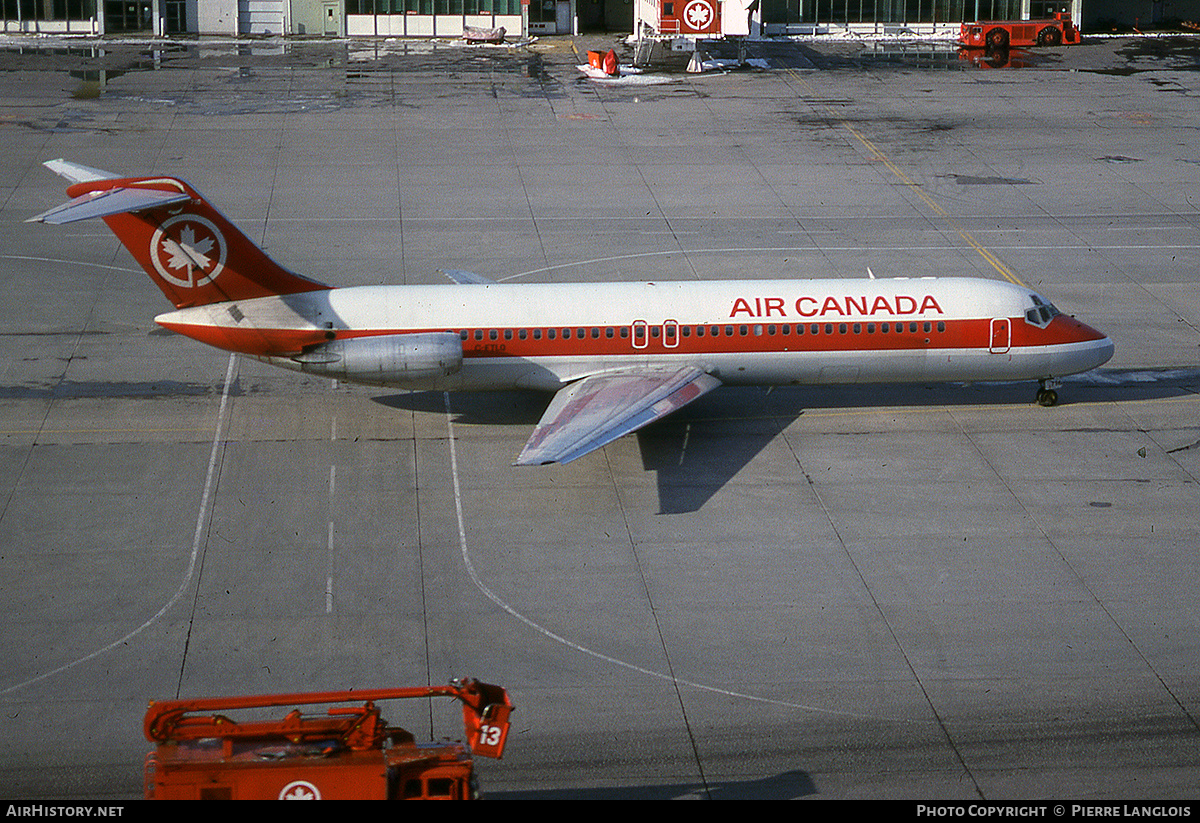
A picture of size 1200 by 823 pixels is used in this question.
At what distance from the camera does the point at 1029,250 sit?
4466 cm

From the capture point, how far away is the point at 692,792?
765 inches

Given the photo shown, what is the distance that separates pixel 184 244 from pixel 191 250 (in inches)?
8.0

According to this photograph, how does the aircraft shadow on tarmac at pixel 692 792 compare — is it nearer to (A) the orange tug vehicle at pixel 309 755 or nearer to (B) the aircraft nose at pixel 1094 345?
(A) the orange tug vehicle at pixel 309 755

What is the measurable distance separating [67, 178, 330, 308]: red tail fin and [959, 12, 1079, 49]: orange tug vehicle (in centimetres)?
5924

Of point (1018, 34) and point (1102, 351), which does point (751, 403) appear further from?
point (1018, 34)

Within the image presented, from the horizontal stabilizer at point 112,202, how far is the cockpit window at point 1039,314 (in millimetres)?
20291

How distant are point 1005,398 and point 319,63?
5232 cm

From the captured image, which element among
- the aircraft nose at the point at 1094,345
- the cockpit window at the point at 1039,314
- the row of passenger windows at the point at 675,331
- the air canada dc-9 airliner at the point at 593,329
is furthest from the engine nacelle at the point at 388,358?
the aircraft nose at the point at 1094,345

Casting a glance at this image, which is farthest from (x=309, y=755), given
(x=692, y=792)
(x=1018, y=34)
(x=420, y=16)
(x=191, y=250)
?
(x=1018, y=34)

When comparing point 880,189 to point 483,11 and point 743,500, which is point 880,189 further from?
point 483,11

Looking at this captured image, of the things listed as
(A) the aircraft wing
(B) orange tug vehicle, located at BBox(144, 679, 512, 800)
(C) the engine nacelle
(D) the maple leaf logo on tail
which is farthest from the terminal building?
(B) orange tug vehicle, located at BBox(144, 679, 512, 800)

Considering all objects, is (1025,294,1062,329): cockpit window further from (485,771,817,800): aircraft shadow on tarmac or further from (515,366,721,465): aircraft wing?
(485,771,817,800): aircraft shadow on tarmac

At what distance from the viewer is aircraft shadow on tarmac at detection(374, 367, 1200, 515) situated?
30.9 meters

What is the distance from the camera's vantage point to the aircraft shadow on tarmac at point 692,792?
19312mm
